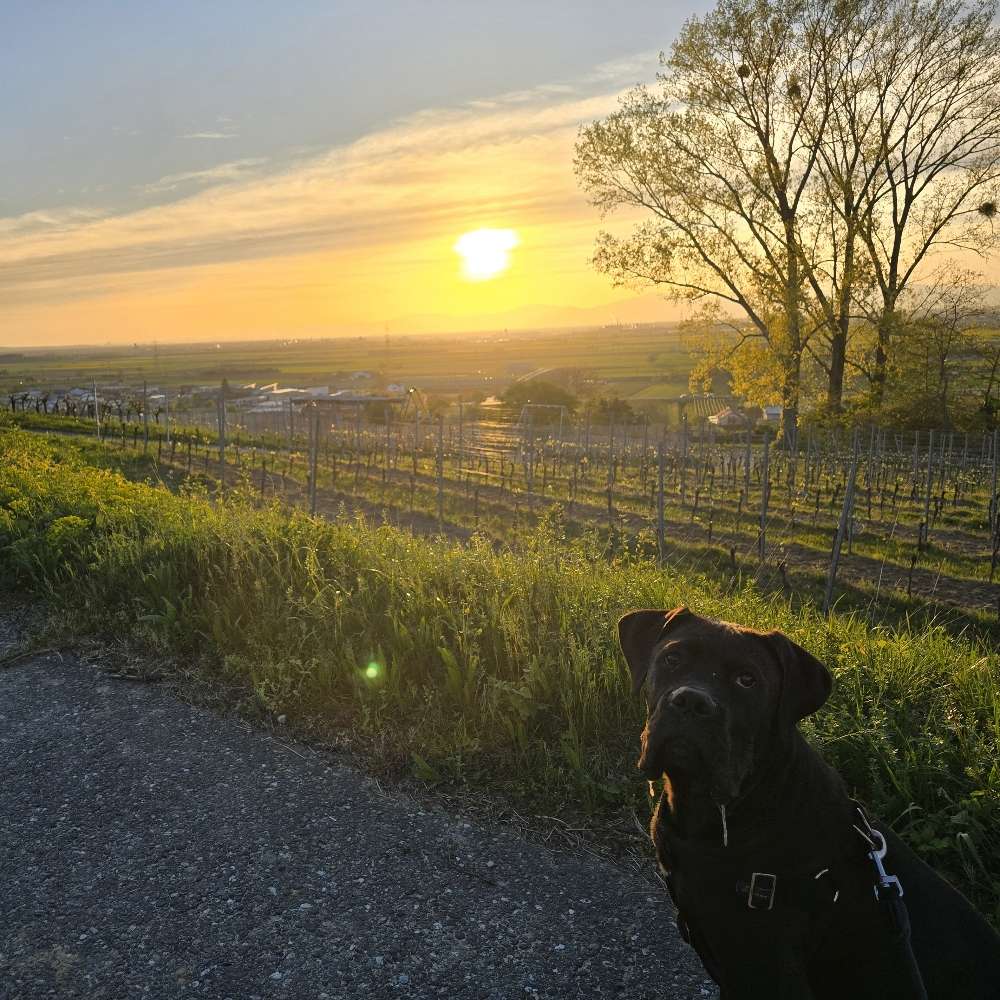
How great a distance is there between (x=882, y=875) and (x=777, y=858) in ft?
0.90

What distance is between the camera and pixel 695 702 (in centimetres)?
243

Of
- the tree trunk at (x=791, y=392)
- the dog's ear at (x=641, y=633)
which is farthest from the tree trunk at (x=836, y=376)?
the dog's ear at (x=641, y=633)

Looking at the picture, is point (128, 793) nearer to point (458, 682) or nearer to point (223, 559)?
point (458, 682)

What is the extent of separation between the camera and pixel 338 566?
23.3ft

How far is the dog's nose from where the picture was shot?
2.42 meters

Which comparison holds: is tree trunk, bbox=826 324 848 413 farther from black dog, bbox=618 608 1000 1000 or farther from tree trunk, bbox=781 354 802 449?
black dog, bbox=618 608 1000 1000

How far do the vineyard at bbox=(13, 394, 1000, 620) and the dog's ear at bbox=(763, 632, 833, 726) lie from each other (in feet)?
15.7

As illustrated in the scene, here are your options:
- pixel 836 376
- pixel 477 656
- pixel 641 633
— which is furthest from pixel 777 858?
pixel 836 376

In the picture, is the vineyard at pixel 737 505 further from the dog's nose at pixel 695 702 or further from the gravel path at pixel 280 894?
the dog's nose at pixel 695 702

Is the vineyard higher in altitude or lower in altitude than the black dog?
lower

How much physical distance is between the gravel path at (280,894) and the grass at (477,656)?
0.50 m

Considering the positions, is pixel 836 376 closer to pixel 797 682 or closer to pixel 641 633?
pixel 641 633

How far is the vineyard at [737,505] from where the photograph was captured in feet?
40.8

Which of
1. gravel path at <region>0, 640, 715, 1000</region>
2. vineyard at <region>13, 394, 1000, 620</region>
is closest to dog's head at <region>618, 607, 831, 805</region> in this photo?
gravel path at <region>0, 640, 715, 1000</region>
